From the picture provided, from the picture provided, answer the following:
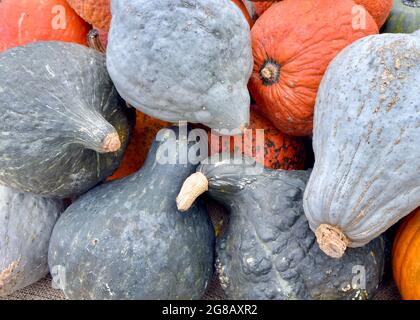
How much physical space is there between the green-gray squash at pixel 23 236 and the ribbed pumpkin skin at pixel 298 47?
0.66m

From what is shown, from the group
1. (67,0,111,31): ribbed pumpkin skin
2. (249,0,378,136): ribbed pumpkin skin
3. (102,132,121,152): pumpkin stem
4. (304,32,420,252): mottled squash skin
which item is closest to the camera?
(304,32,420,252): mottled squash skin

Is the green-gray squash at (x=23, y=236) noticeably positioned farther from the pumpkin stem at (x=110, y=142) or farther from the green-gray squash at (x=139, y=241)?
the pumpkin stem at (x=110, y=142)

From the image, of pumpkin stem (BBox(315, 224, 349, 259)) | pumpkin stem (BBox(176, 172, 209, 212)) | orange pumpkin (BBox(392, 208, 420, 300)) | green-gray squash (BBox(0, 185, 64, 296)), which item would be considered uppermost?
pumpkin stem (BBox(176, 172, 209, 212))

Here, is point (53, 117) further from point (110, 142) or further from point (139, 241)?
point (139, 241)

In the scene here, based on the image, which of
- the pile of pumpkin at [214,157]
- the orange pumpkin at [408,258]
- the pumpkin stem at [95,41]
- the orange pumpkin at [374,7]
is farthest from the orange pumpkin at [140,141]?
the orange pumpkin at [408,258]

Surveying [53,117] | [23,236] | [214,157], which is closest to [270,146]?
[214,157]

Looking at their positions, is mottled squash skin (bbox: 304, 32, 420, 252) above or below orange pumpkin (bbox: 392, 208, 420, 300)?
above

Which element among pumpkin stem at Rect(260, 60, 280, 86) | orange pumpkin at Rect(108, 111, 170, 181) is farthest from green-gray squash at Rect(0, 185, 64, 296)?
pumpkin stem at Rect(260, 60, 280, 86)

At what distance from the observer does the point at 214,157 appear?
1072 millimetres

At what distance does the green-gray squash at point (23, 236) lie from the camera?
109 centimetres

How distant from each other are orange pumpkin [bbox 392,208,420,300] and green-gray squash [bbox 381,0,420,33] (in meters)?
0.57

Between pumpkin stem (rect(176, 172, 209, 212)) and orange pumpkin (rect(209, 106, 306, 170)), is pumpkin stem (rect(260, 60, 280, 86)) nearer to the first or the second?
orange pumpkin (rect(209, 106, 306, 170))

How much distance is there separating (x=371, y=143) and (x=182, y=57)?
1.34ft

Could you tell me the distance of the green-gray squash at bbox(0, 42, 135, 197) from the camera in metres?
0.94
